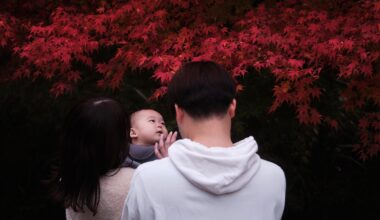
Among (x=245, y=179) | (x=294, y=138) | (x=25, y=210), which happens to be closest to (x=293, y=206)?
(x=294, y=138)

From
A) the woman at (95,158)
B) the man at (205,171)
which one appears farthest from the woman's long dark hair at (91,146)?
the man at (205,171)

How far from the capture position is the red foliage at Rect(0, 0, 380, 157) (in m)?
3.90

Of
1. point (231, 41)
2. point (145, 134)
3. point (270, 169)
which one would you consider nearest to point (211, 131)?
point (270, 169)

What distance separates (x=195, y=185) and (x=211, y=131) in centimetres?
19

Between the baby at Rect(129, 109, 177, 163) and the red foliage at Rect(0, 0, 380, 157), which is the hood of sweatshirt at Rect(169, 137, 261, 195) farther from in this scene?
the red foliage at Rect(0, 0, 380, 157)

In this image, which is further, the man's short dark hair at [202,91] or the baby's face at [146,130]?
the baby's face at [146,130]

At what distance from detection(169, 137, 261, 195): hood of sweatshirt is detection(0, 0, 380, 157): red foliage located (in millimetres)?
2280

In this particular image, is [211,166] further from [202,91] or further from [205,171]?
[202,91]

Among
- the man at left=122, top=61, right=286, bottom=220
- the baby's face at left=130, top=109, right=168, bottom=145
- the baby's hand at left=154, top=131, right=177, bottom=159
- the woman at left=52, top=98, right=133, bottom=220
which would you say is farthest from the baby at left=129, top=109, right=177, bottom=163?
the man at left=122, top=61, right=286, bottom=220

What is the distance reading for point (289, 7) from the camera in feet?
15.2

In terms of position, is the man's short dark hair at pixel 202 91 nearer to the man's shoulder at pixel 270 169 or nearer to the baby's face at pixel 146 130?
the man's shoulder at pixel 270 169

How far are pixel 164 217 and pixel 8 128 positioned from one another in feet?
19.0

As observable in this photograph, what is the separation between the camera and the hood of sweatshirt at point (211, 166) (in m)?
1.55

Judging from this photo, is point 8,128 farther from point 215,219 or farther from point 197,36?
point 215,219
